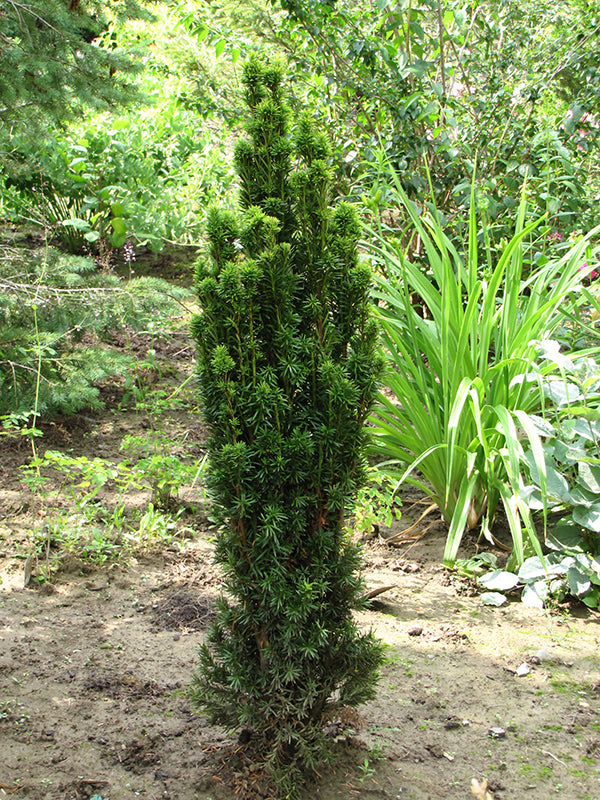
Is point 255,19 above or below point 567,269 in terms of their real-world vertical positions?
above

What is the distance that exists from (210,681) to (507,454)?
5.67ft

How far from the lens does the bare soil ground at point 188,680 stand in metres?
1.99

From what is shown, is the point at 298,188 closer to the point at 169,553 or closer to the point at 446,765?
the point at 446,765

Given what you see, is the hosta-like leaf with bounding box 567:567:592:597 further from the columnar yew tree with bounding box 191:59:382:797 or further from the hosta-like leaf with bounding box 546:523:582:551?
the columnar yew tree with bounding box 191:59:382:797

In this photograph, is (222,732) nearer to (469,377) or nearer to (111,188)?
(469,377)

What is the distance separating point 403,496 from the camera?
4102mm

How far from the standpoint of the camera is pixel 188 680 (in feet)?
8.07

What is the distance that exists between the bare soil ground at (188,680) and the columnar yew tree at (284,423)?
27 cm

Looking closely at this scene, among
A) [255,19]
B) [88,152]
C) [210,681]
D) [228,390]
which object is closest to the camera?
[228,390]

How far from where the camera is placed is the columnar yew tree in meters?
1.77

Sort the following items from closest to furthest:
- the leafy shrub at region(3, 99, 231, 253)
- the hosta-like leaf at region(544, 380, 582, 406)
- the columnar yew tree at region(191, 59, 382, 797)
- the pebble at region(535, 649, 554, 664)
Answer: the columnar yew tree at region(191, 59, 382, 797)
the pebble at region(535, 649, 554, 664)
the hosta-like leaf at region(544, 380, 582, 406)
the leafy shrub at region(3, 99, 231, 253)

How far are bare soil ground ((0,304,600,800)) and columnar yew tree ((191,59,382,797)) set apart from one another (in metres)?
0.27

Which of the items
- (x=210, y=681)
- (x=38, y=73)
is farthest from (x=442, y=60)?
(x=210, y=681)

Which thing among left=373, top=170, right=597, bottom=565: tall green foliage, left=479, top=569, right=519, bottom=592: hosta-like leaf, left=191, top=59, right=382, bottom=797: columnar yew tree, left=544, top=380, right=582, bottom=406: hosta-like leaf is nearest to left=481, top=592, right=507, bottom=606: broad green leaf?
left=479, top=569, right=519, bottom=592: hosta-like leaf
